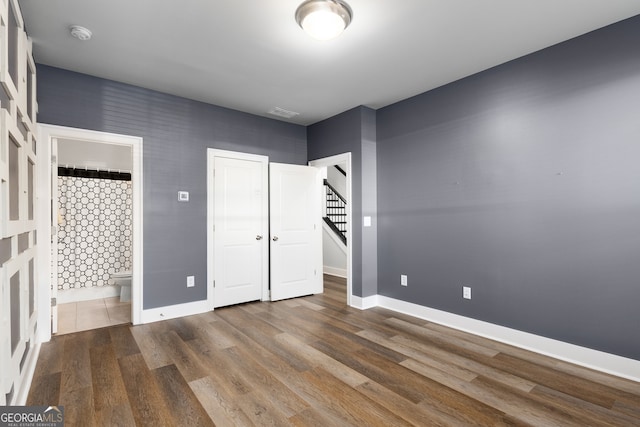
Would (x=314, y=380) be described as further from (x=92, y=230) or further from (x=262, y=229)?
(x=92, y=230)

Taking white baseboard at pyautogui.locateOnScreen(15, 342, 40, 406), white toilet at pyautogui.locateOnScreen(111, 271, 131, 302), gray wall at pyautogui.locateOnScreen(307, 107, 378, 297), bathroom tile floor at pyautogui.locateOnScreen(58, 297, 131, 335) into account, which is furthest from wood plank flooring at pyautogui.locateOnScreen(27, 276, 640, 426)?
white toilet at pyautogui.locateOnScreen(111, 271, 131, 302)

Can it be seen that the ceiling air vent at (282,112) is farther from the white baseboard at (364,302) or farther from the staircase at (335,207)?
the staircase at (335,207)

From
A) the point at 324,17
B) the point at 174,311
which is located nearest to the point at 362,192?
the point at 324,17

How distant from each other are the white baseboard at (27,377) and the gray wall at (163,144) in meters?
1.07

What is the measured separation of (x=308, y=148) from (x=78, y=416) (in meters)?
4.16

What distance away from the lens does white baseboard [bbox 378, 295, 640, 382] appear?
7.93 feet

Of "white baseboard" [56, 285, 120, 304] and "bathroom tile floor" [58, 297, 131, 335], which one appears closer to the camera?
"bathroom tile floor" [58, 297, 131, 335]

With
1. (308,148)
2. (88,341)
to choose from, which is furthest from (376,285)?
(88,341)

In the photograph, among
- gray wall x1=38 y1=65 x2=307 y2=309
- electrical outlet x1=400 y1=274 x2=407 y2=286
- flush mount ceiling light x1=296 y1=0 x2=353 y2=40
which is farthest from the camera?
electrical outlet x1=400 y1=274 x2=407 y2=286

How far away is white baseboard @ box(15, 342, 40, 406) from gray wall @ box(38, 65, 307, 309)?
107cm

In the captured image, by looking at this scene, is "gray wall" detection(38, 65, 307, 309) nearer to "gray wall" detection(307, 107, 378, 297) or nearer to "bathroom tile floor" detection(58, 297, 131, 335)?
"bathroom tile floor" detection(58, 297, 131, 335)

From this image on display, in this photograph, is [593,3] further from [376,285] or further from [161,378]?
[161,378]

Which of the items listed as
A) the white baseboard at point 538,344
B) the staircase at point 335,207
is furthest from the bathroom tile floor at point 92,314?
the staircase at point 335,207

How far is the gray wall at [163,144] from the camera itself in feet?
10.7
